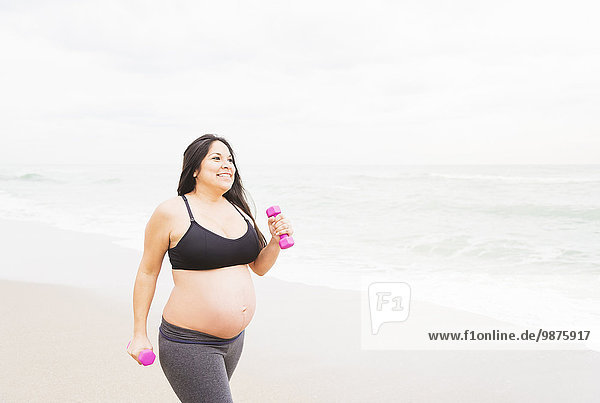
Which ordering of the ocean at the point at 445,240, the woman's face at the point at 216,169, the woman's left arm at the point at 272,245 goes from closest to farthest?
the woman's face at the point at 216,169, the woman's left arm at the point at 272,245, the ocean at the point at 445,240

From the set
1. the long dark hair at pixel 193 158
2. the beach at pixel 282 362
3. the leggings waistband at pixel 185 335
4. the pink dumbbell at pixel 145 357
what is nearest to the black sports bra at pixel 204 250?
the long dark hair at pixel 193 158

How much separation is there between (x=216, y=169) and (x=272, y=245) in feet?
1.51

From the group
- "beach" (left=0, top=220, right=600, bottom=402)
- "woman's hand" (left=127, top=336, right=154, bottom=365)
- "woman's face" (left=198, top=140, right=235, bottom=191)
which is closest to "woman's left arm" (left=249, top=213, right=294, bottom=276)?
"woman's face" (left=198, top=140, right=235, bottom=191)

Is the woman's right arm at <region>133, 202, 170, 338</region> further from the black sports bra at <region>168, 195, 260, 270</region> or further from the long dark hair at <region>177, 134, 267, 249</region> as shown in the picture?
the long dark hair at <region>177, 134, 267, 249</region>

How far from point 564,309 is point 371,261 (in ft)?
11.9

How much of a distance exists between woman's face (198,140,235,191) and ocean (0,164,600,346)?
43 cm

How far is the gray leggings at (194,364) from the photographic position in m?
2.27

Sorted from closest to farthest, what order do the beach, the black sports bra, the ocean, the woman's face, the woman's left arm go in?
the black sports bra, the woman's face, the woman's left arm, the beach, the ocean

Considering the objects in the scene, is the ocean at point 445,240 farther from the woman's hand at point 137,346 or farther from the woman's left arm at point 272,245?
the woman's hand at point 137,346

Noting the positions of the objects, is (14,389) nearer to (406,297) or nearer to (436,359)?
(436,359)

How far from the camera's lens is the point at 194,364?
2.27 meters

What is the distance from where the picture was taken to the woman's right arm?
2240 millimetres

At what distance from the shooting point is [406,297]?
6.89 meters

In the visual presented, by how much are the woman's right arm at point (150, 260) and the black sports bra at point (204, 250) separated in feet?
0.20
